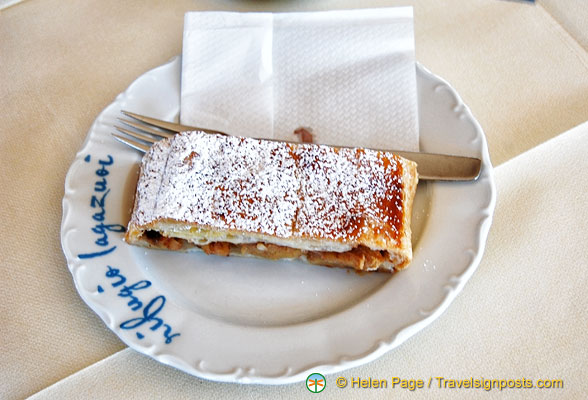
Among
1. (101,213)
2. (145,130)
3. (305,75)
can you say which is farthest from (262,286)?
(305,75)

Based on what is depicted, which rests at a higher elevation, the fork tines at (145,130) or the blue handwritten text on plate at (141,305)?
the fork tines at (145,130)

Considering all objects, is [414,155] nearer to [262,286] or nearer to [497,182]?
[497,182]

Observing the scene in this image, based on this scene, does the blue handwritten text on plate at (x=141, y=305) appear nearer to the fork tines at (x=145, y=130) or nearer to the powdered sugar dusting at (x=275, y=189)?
the powdered sugar dusting at (x=275, y=189)

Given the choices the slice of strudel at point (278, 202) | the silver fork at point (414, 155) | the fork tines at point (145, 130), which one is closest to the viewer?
the slice of strudel at point (278, 202)

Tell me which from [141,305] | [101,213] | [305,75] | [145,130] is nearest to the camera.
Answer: [141,305]

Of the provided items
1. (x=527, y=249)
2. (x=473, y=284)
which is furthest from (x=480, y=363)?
(x=527, y=249)

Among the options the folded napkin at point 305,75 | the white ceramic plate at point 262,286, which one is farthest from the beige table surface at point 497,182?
the folded napkin at point 305,75
